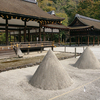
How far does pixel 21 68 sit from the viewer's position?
761 cm

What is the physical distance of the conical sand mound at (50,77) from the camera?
4.33 meters

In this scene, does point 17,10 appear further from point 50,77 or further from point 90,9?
point 90,9

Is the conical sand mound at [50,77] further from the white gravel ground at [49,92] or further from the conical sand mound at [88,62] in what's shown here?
the conical sand mound at [88,62]

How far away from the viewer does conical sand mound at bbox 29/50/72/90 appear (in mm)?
4332

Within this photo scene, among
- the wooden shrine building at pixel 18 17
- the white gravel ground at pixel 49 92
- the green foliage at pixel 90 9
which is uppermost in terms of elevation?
the green foliage at pixel 90 9

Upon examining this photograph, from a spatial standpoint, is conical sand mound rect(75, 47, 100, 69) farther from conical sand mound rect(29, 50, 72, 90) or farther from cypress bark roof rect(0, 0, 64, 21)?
cypress bark roof rect(0, 0, 64, 21)

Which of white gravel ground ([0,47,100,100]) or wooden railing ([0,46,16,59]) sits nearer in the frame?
white gravel ground ([0,47,100,100])

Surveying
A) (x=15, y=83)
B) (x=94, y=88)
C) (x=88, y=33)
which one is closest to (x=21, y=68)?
(x=15, y=83)

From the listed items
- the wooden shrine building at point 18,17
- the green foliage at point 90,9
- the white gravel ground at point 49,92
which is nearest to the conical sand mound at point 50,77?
the white gravel ground at point 49,92

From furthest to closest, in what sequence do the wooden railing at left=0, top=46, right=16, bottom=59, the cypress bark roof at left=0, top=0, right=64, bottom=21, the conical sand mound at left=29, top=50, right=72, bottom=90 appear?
the cypress bark roof at left=0, top=0, right=64, bottom=21 < the wooden railing at left=0, top=46, right=16, bottom=59 < the conical sand mound at left=29, top=50, right=72, bottom=90

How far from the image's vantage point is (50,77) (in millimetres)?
4457

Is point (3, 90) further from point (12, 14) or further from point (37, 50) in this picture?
point (37, 50)

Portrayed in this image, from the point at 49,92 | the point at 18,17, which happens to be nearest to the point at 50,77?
the point at 49,92

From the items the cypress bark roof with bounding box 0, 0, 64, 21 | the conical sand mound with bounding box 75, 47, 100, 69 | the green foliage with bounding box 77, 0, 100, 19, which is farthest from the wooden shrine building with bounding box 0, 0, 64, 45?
the green foliage with bounding box 77, 0, 100, 19
